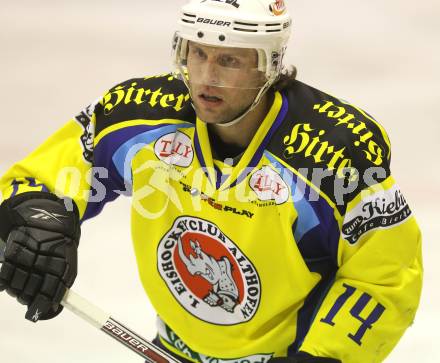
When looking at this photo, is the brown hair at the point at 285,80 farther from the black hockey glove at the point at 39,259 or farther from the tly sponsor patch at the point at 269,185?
the black hockey glove at the point at 39,259

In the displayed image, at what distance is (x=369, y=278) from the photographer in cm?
248

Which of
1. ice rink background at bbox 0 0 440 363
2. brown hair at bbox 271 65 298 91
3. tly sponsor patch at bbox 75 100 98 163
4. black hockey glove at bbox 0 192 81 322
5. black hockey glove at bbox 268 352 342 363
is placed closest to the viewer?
black hockey glove at bbox 268 352 342 363

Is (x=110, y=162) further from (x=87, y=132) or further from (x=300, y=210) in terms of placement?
(x=300, y=210)

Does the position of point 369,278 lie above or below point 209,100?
below

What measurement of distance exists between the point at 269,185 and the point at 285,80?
0.29m

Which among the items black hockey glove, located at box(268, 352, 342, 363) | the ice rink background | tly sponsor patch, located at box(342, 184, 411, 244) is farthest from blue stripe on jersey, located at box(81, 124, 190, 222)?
the ice rink background

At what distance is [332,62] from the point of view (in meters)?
4.92

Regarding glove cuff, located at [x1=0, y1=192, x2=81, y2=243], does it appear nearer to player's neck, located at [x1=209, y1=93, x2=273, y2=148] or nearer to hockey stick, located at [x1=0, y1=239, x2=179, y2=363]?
hockey stick, located at [x1=0, y1=239, x2=179, y2=363]

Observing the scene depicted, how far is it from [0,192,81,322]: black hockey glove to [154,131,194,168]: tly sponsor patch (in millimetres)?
283

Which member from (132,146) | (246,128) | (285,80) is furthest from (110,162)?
(285,80)

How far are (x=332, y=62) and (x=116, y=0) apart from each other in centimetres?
110

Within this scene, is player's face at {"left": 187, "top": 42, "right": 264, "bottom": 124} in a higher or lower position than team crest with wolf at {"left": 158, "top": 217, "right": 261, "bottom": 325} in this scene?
higher

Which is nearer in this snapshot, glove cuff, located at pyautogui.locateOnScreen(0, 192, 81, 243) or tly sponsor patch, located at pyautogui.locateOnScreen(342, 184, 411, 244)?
tly sponsor patch, located at pyautogui.locateOnScreen(342, 184, 411, 244)

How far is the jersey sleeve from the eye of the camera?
8.09 feet
